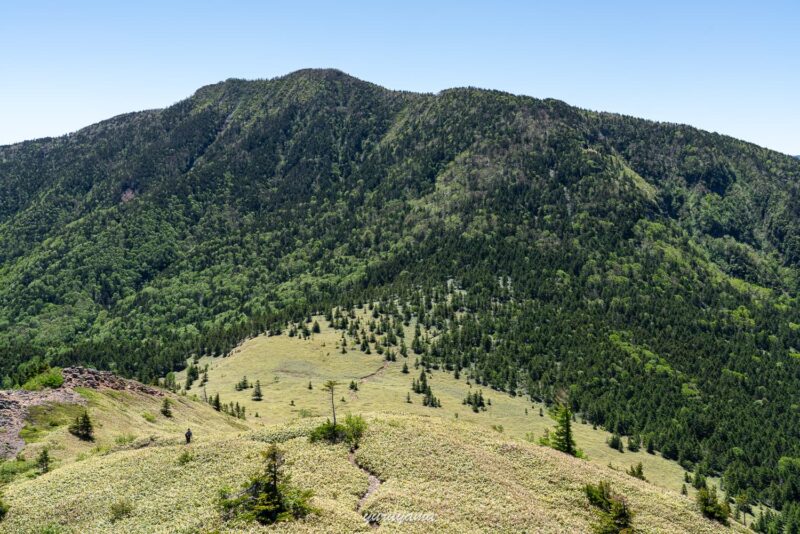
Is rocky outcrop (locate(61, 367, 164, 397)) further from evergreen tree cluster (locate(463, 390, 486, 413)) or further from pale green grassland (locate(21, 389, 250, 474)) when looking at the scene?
evergreen tree cluster (locate(463, 390, 486, 413))

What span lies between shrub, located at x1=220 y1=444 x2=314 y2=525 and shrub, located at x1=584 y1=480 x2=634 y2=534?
24535 mm

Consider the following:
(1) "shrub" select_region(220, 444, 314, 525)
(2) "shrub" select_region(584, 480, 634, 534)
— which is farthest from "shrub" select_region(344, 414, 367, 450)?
(2) "shrub" select_region(584, 480, 634, 534)

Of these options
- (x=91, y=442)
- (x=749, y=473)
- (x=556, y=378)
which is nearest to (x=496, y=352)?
(x=556, y=378)

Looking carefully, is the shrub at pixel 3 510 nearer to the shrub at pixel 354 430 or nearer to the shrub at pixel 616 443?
the shrub at pixel 354 430

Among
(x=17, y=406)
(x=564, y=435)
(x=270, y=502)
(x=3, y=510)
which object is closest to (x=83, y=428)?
(x=17, y=406)

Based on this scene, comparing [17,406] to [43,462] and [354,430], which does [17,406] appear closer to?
[43,462]

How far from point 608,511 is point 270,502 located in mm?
30436

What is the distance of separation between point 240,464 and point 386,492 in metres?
15.5

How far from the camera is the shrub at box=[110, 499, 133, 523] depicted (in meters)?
43.5

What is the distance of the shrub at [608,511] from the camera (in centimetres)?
4345

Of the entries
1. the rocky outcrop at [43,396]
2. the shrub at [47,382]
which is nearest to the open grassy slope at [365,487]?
→ the rocky outcrop at [43,396]

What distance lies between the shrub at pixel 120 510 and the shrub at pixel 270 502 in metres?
8.22

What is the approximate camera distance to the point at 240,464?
51750mm

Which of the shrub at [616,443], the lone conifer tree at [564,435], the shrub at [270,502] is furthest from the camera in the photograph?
the shrub at [616,443]
